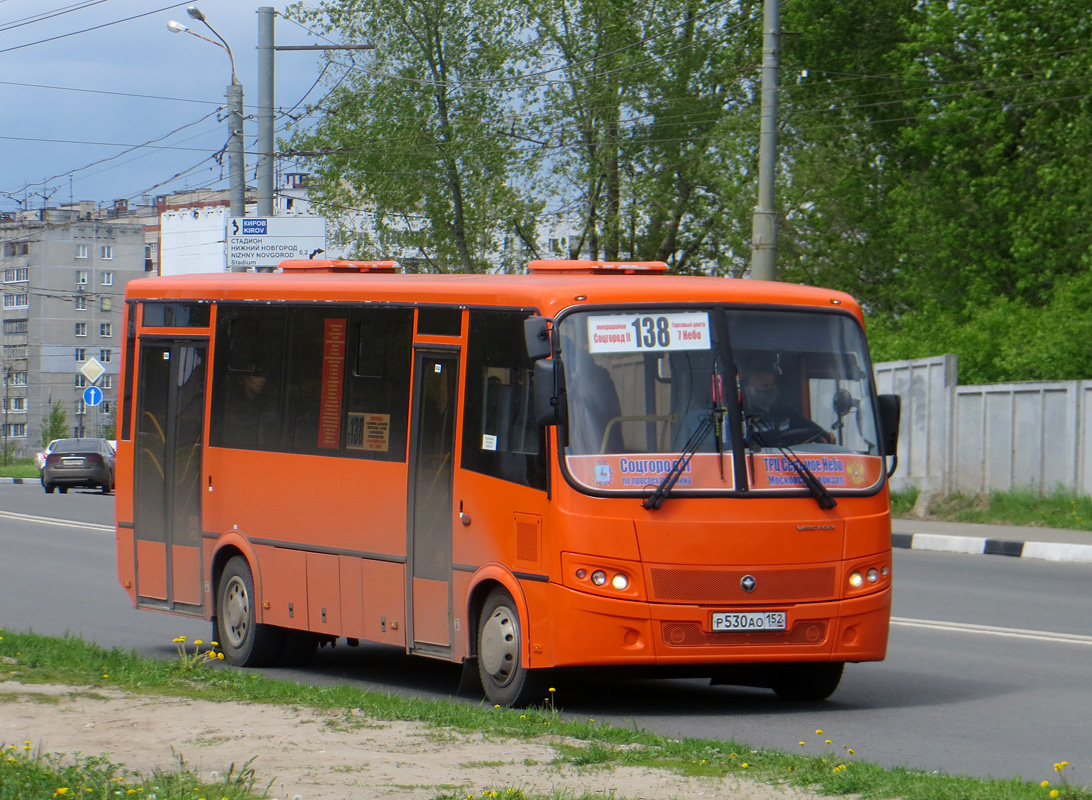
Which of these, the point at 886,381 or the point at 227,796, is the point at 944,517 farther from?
the point at 227,796

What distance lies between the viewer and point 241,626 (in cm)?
1198

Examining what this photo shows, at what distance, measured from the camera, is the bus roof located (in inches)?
375

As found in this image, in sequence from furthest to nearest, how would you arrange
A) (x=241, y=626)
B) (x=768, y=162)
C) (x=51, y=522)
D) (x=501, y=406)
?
(x=51, y=522)
(x=768, y=162)
(x=241, y=626)
(x=501, y=406)

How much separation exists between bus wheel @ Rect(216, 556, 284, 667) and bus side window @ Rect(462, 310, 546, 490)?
8.68 ft

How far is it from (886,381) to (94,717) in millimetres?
20734

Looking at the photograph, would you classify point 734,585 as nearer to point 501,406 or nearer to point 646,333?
point 646,333

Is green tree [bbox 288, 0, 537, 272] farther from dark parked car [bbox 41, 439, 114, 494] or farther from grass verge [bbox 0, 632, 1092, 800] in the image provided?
grass verge [bbox 0, 632, 1092, 800]

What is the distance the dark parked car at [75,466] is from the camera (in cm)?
4341

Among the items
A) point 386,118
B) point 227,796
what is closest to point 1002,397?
point 227,796

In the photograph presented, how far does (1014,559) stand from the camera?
20891mm

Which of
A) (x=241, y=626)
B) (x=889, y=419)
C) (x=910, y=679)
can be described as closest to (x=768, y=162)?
(x=241, y=626)

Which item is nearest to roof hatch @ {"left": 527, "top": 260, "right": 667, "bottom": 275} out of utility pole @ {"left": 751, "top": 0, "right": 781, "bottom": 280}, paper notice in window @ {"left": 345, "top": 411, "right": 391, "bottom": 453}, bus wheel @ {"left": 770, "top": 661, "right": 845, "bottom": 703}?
paper notice in window @ {"left": 345, "top": 411, "right": 391, "bottom": 453}

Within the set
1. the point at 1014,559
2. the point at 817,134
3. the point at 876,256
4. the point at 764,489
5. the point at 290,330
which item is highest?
the point at 817,134

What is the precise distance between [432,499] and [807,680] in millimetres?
2459
